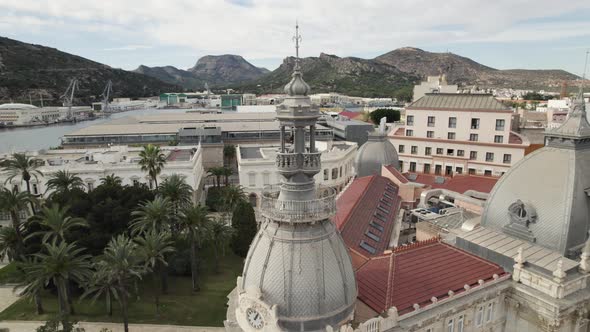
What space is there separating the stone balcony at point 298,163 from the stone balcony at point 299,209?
57.1 inches

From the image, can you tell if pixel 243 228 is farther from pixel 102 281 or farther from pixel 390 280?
pixel 390 280

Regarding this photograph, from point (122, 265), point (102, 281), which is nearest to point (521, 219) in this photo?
point (122, 265)

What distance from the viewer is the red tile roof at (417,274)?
19.5 meters

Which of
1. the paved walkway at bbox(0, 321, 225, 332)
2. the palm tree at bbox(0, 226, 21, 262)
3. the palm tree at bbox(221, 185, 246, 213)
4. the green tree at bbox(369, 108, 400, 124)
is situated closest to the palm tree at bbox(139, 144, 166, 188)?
the palm tree at bbox(221, 185, 246, 213)

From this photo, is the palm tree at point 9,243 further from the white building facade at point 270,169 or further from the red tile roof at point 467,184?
the red tile roof at point 467,184

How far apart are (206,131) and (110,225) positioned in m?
48.1

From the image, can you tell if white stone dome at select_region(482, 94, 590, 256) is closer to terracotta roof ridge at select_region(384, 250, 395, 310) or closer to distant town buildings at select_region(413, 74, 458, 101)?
terracotta roof ridge at select_region(384, 250, 395, 310)

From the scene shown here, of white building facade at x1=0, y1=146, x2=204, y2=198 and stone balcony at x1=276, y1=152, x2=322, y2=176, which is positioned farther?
white building facade at x1=0, y1=146, x2=204, y2=198

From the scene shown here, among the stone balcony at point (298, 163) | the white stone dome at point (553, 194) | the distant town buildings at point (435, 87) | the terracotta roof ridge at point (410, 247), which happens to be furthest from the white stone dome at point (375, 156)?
the stone balcony at point (298, 163)

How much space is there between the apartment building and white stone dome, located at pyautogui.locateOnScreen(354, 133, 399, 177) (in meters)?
12.6

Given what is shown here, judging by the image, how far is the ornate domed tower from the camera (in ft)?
54.5

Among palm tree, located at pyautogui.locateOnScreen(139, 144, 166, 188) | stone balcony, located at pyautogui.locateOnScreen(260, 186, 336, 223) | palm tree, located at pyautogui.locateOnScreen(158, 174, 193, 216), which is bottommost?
palm tree, located at pyautogui.locateOnScreen(158, 174, 193, 216)

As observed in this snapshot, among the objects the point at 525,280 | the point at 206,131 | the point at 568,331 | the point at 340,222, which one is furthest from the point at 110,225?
the point at 206,131

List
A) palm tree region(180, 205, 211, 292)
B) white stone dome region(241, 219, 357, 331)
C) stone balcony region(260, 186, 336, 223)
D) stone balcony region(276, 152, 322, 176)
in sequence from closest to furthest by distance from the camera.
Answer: white stone dome region(241, 219, 357, 331), stone balcony region(260, 186, 336, 223), stone balcony region(276, 152, 322, 176), palm tree region(180, 205, 211, 292)
